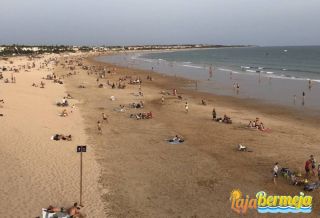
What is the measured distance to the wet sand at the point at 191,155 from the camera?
14938 millimetres

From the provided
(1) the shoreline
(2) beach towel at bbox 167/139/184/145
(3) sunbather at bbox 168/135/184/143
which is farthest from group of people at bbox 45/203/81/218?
(1) the shoreline

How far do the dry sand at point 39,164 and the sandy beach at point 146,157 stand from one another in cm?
4

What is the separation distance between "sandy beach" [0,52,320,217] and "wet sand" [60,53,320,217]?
43mm

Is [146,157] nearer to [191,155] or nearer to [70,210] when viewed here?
[191,155]

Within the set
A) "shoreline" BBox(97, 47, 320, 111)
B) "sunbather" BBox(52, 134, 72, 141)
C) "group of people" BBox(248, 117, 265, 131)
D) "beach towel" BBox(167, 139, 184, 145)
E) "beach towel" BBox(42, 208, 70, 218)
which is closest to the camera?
"beach towel" BBox(42, 208, 70, 218)

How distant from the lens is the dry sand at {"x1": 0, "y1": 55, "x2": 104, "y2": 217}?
14180mm

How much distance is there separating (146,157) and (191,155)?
2260mm

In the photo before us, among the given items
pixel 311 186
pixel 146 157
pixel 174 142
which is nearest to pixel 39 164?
pixel 146 157

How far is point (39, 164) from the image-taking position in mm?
17812

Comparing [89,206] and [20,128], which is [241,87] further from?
[89,206]

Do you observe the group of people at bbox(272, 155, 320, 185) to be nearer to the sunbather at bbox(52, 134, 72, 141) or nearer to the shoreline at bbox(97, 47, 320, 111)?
the sunbather at bbox(52, 134, 72, 141)

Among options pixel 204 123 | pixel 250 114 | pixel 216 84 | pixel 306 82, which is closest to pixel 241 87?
pixel 216 84

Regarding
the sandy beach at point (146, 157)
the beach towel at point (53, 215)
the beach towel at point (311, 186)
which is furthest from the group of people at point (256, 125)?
the beach towel at point (53, 215)

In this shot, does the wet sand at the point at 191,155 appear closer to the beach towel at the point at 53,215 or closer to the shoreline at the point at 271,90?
the beach towel at the point at 53,215
